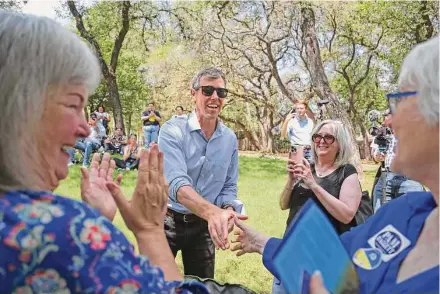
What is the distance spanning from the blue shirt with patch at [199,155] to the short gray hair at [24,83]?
1872 mm

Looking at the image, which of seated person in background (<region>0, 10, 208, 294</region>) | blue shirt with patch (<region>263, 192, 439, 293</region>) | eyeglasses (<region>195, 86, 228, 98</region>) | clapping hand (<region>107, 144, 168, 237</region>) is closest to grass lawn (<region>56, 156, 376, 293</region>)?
clapping hand (<region>107, 144, 168, 237</region>)

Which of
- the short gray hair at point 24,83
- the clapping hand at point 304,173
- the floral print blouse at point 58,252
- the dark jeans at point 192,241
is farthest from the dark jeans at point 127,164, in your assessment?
the floral print blouse at point 58,252

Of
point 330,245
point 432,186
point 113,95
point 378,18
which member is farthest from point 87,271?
point 378,18

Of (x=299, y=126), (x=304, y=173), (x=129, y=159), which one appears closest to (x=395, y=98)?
(x=304, y=173)

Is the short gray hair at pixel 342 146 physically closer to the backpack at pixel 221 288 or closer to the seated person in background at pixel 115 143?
the backpack at pixel 221 288

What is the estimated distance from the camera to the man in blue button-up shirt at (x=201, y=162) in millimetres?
3062

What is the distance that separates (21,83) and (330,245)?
0.79 meters

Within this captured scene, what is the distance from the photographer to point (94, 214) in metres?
1.03

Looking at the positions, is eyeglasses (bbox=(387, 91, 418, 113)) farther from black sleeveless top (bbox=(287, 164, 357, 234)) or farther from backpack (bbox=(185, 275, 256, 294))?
black sleeveless top (bbox=(287, 164, 357, 234))

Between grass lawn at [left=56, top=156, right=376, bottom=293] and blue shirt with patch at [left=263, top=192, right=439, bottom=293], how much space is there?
0.73m

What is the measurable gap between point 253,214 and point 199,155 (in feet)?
13.9

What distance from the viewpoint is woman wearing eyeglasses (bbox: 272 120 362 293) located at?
2.79m

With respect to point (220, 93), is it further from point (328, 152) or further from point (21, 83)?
point (21, 83)

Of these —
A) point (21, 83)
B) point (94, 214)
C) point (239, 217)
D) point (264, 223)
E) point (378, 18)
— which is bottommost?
point (264, 223)
